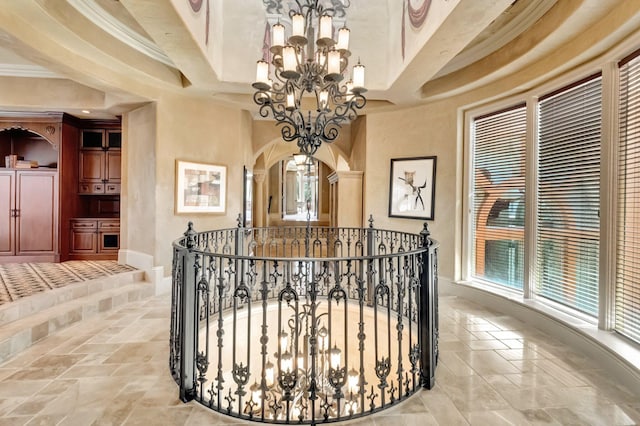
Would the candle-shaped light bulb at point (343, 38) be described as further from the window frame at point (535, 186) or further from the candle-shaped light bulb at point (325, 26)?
the window frame at point (535, 186)

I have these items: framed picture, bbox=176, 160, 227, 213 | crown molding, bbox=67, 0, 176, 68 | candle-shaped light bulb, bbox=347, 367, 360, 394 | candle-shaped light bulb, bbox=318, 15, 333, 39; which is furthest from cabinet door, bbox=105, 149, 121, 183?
candle-shaped light bulb, bbox=347, 367, 360, 394

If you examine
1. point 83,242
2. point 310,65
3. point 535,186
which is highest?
point 310,65

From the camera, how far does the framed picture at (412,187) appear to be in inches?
208

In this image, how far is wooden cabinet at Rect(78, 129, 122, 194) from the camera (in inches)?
246

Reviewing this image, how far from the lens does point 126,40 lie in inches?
162

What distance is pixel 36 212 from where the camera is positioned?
562 cm

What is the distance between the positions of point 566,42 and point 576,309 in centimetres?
288

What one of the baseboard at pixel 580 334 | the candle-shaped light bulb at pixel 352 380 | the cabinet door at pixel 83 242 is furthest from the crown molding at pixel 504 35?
the cabinet door at pixel 83 242

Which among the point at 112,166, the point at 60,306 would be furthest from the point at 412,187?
the point at 112,166

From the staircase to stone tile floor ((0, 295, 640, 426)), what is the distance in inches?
5.2

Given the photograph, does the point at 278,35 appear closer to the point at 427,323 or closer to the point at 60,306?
the point at 427,323

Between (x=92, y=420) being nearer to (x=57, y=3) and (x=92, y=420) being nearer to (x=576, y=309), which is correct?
(x=57, y=3)

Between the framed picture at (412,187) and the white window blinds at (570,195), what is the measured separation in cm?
164

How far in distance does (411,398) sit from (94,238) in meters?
6.29
